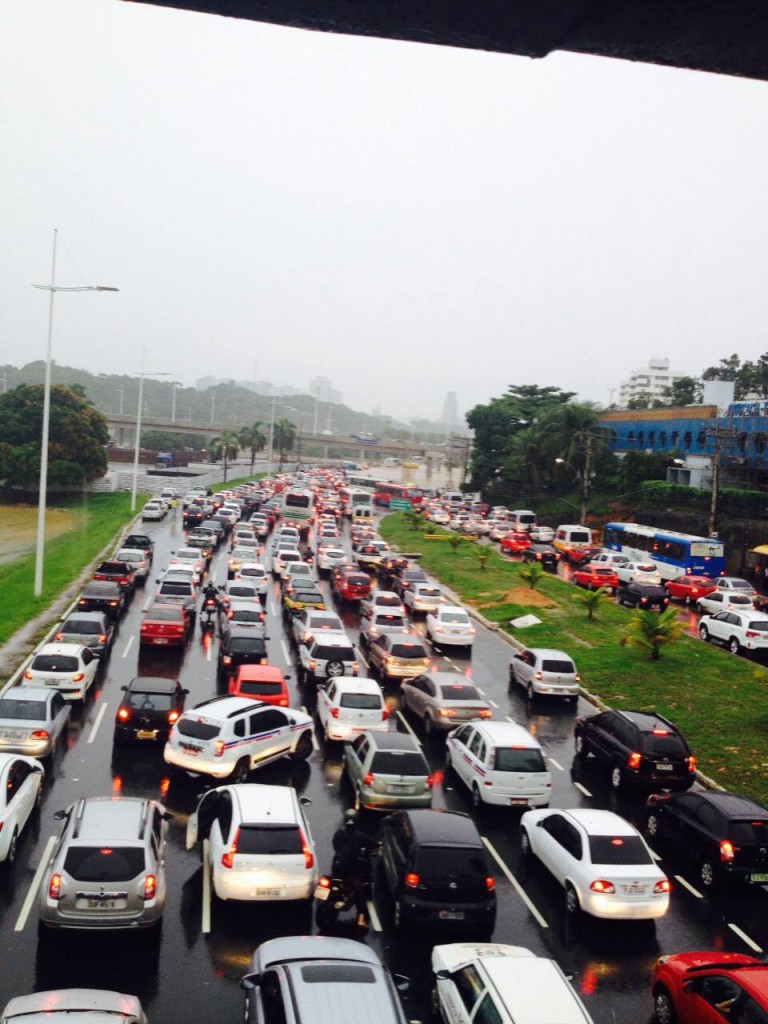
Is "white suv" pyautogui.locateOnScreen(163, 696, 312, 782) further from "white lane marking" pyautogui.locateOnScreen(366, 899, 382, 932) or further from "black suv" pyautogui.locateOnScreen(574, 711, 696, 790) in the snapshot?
"black suv" pyautogui.locateOnScreen(574, 711, 696, 790)

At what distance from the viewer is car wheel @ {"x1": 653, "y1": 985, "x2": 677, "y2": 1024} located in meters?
10.9

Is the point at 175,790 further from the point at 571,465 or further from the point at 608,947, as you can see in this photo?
the point at 571,465

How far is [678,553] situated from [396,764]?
35.5m

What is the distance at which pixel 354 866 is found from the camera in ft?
41.2

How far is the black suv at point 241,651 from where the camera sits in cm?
2655

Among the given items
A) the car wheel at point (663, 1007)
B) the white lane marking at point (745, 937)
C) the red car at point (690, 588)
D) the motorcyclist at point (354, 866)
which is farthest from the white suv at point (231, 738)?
the red car at point (690, 588)

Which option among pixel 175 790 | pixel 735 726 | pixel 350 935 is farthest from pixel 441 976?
pixel 735 726

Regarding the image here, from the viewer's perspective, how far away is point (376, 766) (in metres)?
17.0

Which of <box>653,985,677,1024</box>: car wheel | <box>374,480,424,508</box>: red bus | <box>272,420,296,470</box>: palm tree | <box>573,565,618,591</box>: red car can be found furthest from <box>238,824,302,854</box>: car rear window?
<box>272,420,296,470</box>: palm tree

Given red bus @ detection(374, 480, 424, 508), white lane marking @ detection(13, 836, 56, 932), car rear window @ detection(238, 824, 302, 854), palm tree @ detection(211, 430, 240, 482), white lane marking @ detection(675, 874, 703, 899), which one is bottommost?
white lane marking @ detection(675, 874, 703, 899)

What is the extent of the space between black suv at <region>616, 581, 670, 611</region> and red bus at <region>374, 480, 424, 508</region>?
5331cm

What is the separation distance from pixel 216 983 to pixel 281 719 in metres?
8.47

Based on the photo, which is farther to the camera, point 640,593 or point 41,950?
point 640,593

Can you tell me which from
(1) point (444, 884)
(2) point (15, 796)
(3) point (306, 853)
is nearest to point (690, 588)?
(1) point (444, 884)
